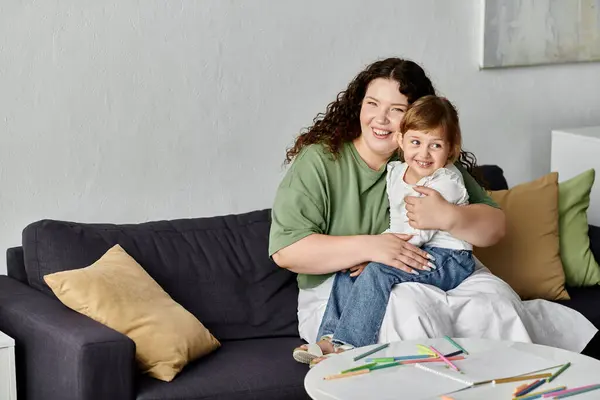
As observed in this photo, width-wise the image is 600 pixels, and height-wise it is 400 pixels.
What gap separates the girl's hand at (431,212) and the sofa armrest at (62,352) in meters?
0.82

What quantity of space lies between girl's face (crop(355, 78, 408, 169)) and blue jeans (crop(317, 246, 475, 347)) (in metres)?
0.33

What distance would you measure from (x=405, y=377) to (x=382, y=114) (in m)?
0.97

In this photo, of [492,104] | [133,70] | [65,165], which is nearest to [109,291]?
[65,165]

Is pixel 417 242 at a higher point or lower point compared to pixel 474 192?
lower

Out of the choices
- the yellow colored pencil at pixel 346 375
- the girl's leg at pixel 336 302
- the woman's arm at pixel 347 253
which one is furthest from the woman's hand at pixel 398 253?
the yellow colored pencil at pixel 346 375

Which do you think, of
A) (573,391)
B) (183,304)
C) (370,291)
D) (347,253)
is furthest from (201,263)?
(573,391)

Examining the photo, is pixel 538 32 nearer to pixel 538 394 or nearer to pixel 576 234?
pixel 576 234


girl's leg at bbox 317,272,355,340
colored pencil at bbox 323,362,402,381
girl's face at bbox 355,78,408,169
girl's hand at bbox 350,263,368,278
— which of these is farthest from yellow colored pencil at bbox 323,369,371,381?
girl's face at bbox 355,78,408,169

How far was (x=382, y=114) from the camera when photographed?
117 inches

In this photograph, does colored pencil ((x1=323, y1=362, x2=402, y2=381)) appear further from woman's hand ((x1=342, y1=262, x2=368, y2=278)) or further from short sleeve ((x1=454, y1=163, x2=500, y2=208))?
short sleeve ((x1=454, y1=163, x2=500, y2=208))

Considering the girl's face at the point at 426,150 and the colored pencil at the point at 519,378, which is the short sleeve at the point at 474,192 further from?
the colored pencil at the point at 519,378

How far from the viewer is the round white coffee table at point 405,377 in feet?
6.98

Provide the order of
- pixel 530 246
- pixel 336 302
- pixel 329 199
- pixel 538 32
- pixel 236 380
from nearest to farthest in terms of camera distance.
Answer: pixel 236 380
pixel 336 302
pixel 329 199
pixel 530 246
pixel 538 32

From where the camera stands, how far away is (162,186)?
342cm
